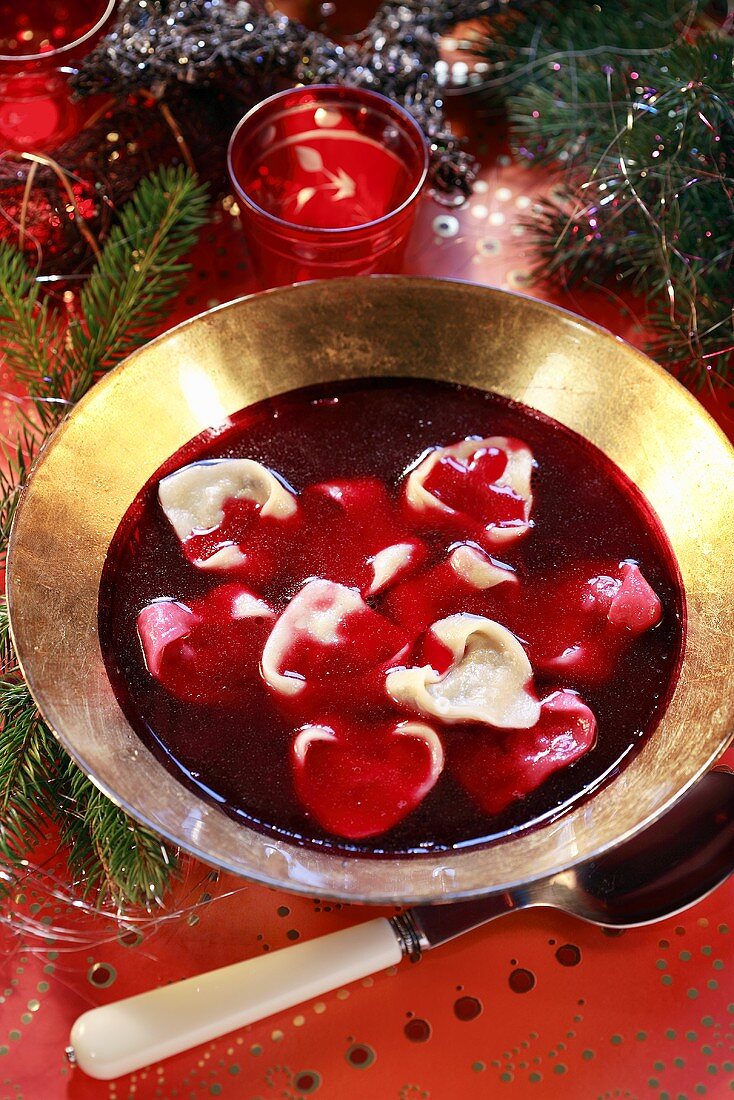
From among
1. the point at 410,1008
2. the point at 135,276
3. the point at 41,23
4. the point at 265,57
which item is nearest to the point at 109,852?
the point at 410,1008

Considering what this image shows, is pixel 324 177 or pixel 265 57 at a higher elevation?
pixel 265 57

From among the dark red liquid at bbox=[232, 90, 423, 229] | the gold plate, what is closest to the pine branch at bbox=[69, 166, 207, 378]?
the dark red liquid at bbox=[232, 90, 423, 229]

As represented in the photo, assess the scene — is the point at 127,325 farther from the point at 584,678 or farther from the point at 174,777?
the point at 584,678

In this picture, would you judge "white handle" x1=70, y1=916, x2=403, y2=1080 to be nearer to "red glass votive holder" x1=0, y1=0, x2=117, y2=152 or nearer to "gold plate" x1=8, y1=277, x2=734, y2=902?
"gold plate" x1=8, y1=277, x2=734, y2=902

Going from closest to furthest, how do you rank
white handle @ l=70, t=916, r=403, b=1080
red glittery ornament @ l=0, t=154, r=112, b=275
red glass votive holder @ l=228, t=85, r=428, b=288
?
white handle @ l=70, t=916, r=403, b=1080, red glass votive holder @ l=228, t=85, r=428, b=288, red glittery ornament @ l=0, t=154, r=112, b=275

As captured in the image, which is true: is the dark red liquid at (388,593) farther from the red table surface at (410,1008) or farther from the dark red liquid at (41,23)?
the dark red liquid at (41,23)

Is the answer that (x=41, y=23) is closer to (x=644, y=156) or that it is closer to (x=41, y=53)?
(x=41, y=53)
